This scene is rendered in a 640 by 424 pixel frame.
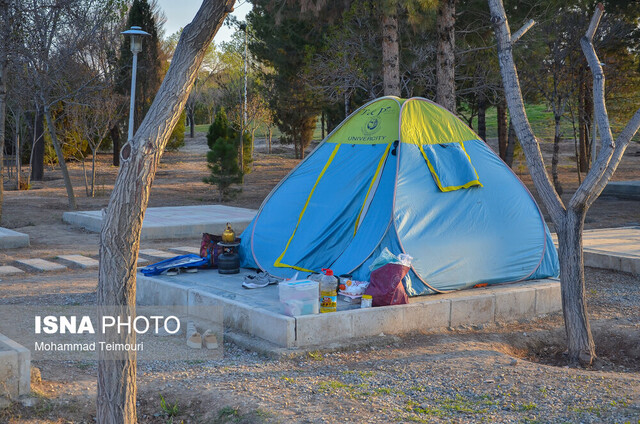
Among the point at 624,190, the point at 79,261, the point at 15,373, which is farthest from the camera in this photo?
the point at 624,190

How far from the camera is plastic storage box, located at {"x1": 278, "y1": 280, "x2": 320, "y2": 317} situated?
5.82 meters

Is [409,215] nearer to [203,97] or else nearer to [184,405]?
[184,405]

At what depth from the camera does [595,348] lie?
6.27 m

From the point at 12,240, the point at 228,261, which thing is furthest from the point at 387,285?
the point at 12,240

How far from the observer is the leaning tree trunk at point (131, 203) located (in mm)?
3408

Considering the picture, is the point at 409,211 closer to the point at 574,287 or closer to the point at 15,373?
the point at 574,287

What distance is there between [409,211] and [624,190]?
1454 cm

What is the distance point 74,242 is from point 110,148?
2374 centimetres

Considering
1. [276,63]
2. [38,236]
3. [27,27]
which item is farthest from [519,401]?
[276,63]

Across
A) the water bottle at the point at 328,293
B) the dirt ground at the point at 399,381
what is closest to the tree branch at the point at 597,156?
the dirt ground at the point at 399,381

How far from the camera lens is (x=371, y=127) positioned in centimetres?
762

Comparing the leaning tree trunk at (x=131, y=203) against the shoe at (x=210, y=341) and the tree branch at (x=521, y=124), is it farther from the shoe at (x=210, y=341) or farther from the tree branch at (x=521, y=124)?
the tree branch at (x=521, y=124)

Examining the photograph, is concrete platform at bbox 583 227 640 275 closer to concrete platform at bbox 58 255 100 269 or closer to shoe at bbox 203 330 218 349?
shoe at bbox 203 330 218 349

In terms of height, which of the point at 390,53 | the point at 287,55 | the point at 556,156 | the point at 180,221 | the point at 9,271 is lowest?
the point at 9,271
